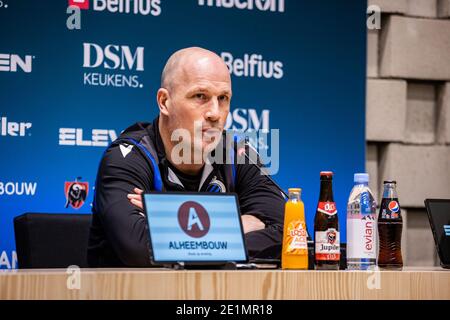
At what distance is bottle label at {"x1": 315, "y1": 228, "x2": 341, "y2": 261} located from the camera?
1.83 m

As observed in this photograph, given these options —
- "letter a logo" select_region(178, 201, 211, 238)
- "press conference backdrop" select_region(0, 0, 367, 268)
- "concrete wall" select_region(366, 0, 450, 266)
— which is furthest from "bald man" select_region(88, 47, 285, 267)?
"concrete wall" select_region(366, 0, 450, 266)

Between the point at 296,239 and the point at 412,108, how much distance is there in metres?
2.36

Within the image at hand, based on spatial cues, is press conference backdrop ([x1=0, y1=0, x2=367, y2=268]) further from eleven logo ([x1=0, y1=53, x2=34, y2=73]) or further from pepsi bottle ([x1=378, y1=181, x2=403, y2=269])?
pepsi bottle ([x1=378, y1=181, x2=403, y2=269])

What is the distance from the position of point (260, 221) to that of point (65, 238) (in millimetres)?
652

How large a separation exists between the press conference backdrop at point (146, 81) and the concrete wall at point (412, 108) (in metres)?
0.24

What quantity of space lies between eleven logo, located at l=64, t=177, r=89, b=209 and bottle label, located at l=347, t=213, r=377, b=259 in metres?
1.63

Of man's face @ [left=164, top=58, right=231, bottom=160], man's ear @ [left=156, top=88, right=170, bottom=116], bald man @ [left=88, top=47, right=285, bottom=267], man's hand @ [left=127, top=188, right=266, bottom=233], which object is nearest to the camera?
man's hand @ [left=127, top=188, right=266, bottom=233]

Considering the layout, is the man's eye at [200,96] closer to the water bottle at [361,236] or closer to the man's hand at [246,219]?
the man's hand at [246,219]

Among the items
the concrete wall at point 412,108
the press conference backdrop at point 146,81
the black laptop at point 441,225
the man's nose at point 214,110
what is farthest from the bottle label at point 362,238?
the concrete wall at point 412,108

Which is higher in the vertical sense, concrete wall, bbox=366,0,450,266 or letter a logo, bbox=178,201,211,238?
concrete wall, bbox=366,0,450,266

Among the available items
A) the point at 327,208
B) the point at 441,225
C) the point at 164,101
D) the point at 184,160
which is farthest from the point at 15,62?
the point at 441,225

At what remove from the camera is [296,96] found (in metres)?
3.58

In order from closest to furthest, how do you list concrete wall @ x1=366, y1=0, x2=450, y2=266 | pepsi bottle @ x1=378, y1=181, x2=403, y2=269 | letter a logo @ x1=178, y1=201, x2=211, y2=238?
letter a logo @ x1=178, y1=201, x2=211, y2=238
pepsi bottle @ x1=378, y1=181, x2=403, y2=269
concrete wall @ x1=366, y1=0, x2=450, y2=266

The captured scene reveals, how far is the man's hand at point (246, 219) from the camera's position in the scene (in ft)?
7.31
